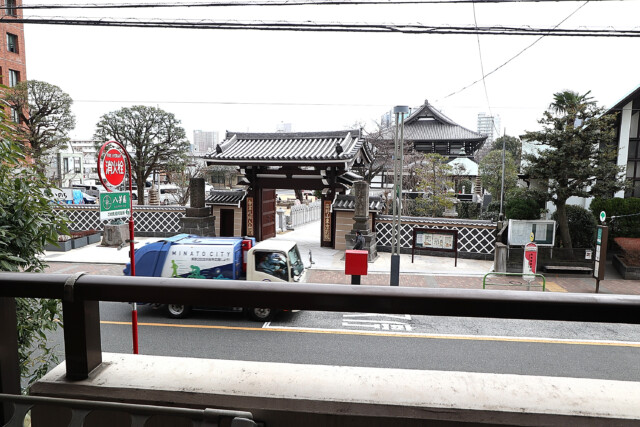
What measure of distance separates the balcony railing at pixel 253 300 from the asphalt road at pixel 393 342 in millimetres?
5360

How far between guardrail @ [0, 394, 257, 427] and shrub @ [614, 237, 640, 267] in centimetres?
1606

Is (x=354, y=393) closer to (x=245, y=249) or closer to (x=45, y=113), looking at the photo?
(x=245, y=249)

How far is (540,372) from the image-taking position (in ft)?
21.1

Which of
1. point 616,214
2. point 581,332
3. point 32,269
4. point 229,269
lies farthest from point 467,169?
point 32,269

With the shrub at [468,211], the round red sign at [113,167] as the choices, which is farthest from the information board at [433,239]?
the round red sign at [113,167]

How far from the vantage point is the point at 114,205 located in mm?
6406

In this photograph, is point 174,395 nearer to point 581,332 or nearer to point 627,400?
point 627,400

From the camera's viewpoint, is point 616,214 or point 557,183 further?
point 616,214

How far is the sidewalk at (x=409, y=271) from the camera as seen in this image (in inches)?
481

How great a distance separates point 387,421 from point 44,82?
26.5 meters

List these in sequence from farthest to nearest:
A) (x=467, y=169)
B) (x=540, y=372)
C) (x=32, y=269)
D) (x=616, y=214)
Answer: (x=467, y=169) → (x=616, y=214) → (x=540, y=372) → (x=32, y=269)

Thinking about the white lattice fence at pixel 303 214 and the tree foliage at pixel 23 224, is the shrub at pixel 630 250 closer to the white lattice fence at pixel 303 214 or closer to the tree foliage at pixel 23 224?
the white lattice fence at pixel 303 214

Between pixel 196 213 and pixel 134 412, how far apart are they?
16.9 m

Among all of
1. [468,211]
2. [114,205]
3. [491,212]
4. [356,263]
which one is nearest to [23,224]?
[114,205]
